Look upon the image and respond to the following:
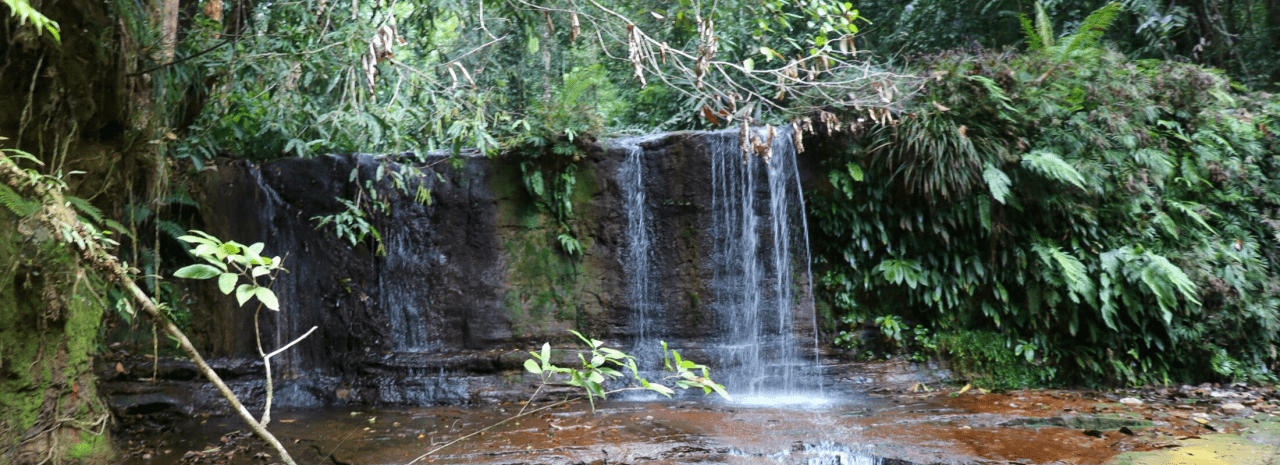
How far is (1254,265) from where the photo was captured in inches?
255

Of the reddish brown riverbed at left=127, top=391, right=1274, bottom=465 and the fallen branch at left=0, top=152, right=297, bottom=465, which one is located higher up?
the fallen branch at left=0, top=152, right=297, bottom=465

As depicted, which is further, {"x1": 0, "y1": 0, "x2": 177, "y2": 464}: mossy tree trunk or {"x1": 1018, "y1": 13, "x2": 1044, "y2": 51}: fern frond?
{"x1": 1018, "y1": 13, "x2": 1044, "y2": 51}: fern frond

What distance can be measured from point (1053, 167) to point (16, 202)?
7082 millimetres

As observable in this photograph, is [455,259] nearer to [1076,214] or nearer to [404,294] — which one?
[404,294]

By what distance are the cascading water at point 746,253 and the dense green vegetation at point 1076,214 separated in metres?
0.59

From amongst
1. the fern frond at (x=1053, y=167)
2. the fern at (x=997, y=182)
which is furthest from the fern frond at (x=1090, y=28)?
the fern at (x=997, y=182)

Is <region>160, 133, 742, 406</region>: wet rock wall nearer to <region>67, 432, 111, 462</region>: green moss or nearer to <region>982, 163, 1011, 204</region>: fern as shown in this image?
<region>982, 163, 1011, 204</region>: fern

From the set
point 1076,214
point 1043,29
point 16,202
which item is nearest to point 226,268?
point 16,202

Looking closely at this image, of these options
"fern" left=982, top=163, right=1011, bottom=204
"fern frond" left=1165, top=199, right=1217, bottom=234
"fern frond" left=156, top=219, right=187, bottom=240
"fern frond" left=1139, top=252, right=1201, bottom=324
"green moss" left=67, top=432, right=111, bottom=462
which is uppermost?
"fern" left=982, top=163, right=1011, bottom=204

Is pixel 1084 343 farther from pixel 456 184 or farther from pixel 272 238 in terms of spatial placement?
pixel 272 238

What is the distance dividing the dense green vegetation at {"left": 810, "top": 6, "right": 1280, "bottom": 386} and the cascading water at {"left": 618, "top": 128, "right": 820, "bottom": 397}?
1.94ft

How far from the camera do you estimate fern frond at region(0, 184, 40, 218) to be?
2924mm

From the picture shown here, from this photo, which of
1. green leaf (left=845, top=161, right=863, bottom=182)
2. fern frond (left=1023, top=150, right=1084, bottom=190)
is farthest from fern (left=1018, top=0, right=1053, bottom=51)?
green leaf (left=845, top=161, right=863, bottom=182)

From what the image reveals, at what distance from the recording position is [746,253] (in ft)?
24.4
